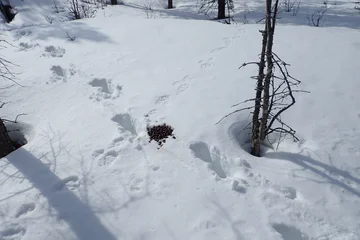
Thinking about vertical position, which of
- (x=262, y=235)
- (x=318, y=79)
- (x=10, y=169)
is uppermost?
(x=318, y=79)

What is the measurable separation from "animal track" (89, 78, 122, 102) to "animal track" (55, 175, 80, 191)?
1.96 m

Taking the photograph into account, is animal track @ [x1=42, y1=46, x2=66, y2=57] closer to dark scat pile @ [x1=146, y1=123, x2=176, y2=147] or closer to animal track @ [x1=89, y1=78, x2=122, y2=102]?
animal track @ [x1=89, y1=78, x2=122, y2=102]

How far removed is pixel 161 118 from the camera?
4461 mm

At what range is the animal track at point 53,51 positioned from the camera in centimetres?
695

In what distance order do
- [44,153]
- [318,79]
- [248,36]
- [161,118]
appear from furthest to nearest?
[248,36]
[318,79]
[161,118]
[44,153]

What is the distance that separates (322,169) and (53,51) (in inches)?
273

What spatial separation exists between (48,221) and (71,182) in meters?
0.58

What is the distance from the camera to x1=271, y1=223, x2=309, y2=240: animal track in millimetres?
2777

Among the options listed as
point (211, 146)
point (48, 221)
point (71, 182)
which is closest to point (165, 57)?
point (211, 146)

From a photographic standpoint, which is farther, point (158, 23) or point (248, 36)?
point (158, 23)

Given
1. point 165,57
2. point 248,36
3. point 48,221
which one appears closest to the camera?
point 48,221

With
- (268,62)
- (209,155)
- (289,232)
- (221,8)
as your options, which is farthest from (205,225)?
(221,8)

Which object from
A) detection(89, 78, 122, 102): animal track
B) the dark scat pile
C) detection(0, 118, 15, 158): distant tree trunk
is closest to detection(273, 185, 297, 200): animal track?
the dark scat pile

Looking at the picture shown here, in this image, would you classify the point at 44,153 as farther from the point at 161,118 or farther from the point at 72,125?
the point at 161,118
